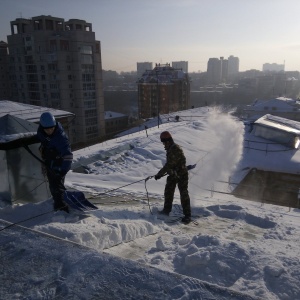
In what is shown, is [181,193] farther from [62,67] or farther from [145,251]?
Result: [62,67]

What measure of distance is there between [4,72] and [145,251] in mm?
46021

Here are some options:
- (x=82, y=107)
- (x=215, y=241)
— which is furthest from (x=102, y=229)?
(x=82, y=107)

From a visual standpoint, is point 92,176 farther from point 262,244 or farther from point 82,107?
point 82,107

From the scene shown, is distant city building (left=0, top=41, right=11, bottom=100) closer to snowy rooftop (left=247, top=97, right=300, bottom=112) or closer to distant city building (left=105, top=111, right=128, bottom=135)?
distant city building (left=105, top=111, right=128, bottom=135)

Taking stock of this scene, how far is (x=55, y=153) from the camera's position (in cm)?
462

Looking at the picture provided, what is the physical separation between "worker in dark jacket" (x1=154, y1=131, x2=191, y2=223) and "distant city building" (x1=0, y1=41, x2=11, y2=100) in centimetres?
4289

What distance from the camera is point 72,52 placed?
3628cm

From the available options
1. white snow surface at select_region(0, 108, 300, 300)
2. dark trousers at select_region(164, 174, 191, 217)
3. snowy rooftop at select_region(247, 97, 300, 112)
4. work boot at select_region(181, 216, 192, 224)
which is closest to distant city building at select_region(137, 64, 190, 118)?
snowy rooftop at select_region(247, 97, 300, 112)

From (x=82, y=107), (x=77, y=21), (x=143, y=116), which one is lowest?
(x=143, y=116)

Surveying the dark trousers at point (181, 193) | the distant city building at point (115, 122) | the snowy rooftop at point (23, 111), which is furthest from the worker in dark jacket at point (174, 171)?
the distant city building at point (115, 122)

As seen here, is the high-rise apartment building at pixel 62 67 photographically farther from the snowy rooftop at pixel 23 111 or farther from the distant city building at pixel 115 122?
the snowy rooftop at pixel 23 111

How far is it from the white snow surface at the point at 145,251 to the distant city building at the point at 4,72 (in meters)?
40.8

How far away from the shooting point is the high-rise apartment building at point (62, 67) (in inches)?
1414

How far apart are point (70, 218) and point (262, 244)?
2851mm
